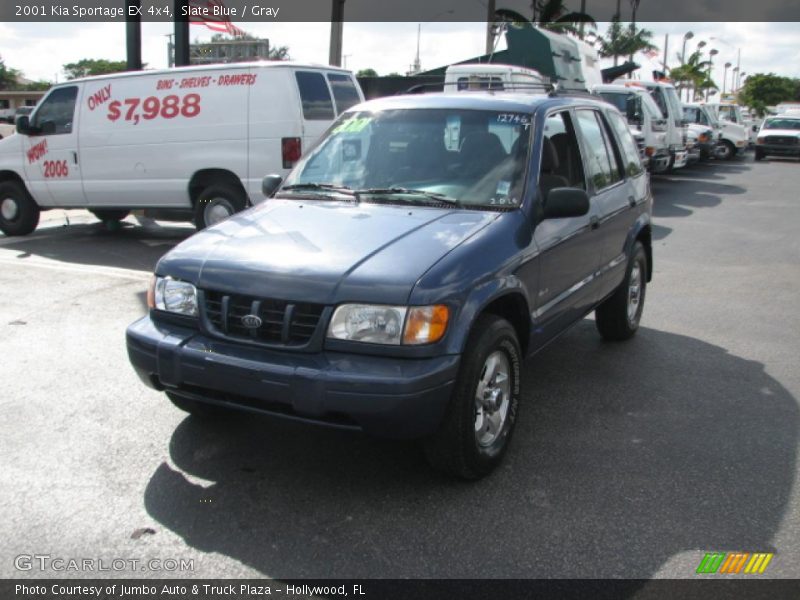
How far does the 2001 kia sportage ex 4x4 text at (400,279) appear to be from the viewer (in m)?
3.45

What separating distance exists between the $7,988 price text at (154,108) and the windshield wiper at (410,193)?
597 cm

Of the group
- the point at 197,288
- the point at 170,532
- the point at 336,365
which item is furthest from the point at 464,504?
the point at 197,288

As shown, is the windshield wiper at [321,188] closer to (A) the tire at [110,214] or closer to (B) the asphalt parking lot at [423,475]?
(B) the asphalt parking lot at [423,475]

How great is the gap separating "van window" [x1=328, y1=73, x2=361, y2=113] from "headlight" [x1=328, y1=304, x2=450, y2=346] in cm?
683

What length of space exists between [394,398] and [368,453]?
93 cm

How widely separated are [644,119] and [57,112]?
11.6 m

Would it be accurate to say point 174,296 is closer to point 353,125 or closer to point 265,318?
point 265,318

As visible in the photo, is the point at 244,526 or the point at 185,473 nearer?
the point at 244,526

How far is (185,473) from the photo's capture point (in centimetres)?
392

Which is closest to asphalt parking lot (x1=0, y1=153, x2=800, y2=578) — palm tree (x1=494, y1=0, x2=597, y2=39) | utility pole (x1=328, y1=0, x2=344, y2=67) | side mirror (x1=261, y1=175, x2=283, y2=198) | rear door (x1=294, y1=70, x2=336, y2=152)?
side mirror (x1=261, y1=175, x2=283, y2=198)

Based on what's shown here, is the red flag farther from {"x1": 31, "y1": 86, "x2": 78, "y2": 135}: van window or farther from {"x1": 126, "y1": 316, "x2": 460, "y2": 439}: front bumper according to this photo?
{"x1": 126, "y1": 316, "x2": 460, "y2": 439}: front bumper

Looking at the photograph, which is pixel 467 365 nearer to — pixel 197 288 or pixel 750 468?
pixel 197 288

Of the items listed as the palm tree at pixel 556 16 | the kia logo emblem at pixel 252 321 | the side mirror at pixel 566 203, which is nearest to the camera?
the kia logo emblem at pixel 252 321

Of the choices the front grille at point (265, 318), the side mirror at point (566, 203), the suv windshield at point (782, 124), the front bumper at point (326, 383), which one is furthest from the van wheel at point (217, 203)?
the suv windshield at point (782, 124)
